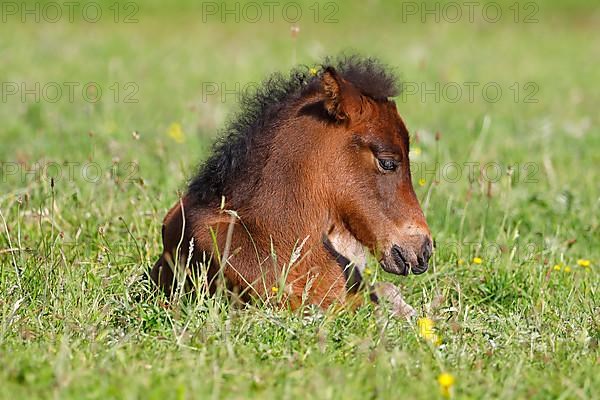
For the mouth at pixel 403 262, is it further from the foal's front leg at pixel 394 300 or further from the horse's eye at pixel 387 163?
the horse's eye at pixel 387 163

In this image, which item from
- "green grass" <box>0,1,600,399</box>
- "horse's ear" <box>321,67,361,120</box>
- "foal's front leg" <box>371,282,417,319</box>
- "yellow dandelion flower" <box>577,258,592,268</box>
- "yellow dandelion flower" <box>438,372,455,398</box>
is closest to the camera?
"yellow dandelion flower" <box>438,372,455,398</box>

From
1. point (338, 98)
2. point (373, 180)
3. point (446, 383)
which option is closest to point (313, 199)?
point (373, 180)

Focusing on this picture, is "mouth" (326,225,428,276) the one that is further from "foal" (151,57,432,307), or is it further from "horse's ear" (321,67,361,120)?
"horse's ear" (321,67,361,120)

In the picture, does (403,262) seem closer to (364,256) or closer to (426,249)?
(426,249)

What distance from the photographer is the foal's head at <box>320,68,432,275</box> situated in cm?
463

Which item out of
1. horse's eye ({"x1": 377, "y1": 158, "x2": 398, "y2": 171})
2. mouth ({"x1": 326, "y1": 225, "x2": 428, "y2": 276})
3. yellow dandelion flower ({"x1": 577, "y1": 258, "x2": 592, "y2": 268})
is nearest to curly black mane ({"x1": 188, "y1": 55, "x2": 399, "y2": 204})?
horse's eye ({"x1": 377, "y1": 158, "x2": 398, "y2": 171})

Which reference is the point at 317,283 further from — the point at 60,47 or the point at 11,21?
the point at 11,21

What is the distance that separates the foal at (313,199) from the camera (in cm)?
464

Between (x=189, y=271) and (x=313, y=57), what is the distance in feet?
27.7

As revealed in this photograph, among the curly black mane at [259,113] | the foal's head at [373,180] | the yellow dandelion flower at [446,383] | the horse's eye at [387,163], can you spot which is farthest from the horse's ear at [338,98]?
the yellow dandelion flower at [446,383]

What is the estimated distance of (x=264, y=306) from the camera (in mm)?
4461

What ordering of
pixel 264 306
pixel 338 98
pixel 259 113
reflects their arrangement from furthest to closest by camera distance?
pixel 259 113 < pixel 338 98 < pixel 264 306

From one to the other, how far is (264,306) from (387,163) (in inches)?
35.5

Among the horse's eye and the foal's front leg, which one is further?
the foal's front leg
